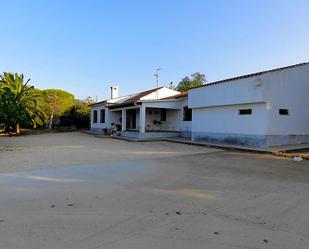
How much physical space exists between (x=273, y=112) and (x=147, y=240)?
14776 millimetres

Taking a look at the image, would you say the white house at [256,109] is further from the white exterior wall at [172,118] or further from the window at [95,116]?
the window at [95,116]

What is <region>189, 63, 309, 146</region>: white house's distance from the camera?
56.4 ft

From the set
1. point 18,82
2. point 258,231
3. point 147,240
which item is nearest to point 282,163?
point 258,231

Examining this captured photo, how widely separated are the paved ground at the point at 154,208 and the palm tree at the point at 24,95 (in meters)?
27.8

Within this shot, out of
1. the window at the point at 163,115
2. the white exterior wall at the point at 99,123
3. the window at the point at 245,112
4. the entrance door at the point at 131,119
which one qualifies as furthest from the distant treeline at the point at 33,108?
the window at the point at 245,112

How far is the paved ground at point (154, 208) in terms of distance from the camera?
427 centimetres

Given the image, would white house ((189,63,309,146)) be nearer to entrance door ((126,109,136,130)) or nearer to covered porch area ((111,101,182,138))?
covered porch area ((111,101,182,138))

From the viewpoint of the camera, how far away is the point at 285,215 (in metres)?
5.48

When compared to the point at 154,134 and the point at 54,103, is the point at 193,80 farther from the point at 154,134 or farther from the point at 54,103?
the point at 154,134

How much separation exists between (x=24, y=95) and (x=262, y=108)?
27.9 metres

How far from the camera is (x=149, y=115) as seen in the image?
29062 millimetres

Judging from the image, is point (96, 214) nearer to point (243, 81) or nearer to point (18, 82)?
point (243, 81)

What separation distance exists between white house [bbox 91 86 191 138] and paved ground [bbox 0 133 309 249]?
15.6 m

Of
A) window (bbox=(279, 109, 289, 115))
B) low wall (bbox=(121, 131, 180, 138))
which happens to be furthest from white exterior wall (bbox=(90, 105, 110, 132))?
window (bbox=(279, 109, 289, 115))
